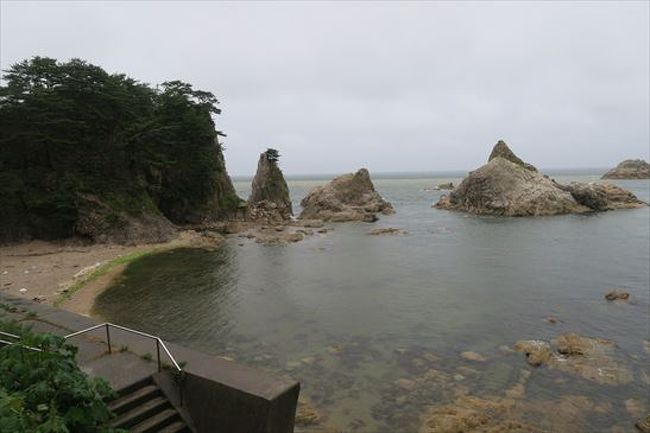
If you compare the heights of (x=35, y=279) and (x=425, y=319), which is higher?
(x=35, y=279)

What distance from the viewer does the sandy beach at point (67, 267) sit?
77.5 ft

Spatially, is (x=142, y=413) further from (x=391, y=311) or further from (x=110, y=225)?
(x=110, y=225)

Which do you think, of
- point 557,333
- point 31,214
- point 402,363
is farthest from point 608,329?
point 31,214

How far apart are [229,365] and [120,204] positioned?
34.6 metres

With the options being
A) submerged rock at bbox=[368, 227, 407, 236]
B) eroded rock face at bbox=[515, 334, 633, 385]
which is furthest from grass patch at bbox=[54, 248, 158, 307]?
submerged rock at bbox=[368, 227, 407, 236]

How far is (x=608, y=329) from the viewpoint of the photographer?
763 inches

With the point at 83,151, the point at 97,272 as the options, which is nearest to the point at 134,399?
the point at 97,272

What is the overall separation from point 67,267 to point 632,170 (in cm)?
20812

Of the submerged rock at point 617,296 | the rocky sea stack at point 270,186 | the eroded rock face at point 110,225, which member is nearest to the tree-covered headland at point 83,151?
the eroded rock face at point 110,225

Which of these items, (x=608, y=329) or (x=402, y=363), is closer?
(x=402, y=363)

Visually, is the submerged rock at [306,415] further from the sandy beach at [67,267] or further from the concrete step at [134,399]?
the sandy beach at [67,267]

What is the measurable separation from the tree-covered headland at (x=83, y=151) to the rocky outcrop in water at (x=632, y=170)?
19113cm

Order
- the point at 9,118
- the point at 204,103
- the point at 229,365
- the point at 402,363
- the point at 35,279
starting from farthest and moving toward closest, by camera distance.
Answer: the point at 204,103
the point at 9,118
the point at 35,279
the point at 402,363
the point at 229,365

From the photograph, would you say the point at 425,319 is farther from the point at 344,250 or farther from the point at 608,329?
the point at 344,250
